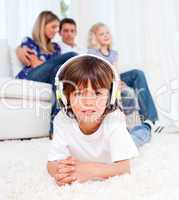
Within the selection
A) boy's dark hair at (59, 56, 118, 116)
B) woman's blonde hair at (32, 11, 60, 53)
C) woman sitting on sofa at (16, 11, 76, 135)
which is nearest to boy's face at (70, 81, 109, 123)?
boy's dark hair at (59, 56, 118, 116)

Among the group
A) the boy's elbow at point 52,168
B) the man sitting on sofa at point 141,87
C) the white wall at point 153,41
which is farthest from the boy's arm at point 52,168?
the white wall at point 153,41

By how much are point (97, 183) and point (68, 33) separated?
6.39ft

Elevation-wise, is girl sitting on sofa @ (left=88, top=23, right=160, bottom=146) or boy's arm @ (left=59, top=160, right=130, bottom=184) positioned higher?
Answer: girl sitting on sofa @ (left=88, top=23, right=160, bottom=146)

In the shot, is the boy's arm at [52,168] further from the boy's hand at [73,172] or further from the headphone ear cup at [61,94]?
the headphone ear cup at [61,94]

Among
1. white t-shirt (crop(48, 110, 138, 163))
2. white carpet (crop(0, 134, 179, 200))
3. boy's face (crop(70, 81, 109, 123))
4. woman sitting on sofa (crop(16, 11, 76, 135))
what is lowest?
white carpet (crop(0, 134, 179, 200))

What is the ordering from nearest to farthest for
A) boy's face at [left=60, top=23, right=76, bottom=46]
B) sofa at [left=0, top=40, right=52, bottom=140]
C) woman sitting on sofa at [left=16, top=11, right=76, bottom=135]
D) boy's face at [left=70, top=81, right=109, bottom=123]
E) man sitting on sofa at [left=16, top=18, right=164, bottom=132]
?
boy's face at [left=70, top=81, right=109, bottom=123] < sofa at [left=0, top=40, right=52, bottom=140] < man sitting on sofa at [left=16, top=18, right=164, bottom=132] < woman sitting on sofa at [left=16, top=11, right=76, bottom=135] < boy's face at [left=60, top=23, right=76, bottom=46]

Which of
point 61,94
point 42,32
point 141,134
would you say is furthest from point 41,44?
point 61,94

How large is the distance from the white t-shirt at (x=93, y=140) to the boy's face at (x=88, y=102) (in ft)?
0.17

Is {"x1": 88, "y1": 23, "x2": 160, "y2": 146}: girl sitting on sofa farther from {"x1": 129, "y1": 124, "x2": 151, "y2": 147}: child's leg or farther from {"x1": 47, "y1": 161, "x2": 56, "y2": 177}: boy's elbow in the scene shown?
{"x1": 47, "y1": 161, "x2": 56, "y2": 177}: boy's elbow

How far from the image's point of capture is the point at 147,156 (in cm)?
138

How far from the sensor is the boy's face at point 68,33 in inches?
107

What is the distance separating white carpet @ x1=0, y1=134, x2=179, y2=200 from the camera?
0.85 metres

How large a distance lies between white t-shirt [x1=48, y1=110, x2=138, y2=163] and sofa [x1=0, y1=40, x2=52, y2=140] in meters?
0.98

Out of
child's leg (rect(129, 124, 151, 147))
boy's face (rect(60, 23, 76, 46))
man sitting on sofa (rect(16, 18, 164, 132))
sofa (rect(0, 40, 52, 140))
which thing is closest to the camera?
child's leg (rect(129, 124, 151, 147))
